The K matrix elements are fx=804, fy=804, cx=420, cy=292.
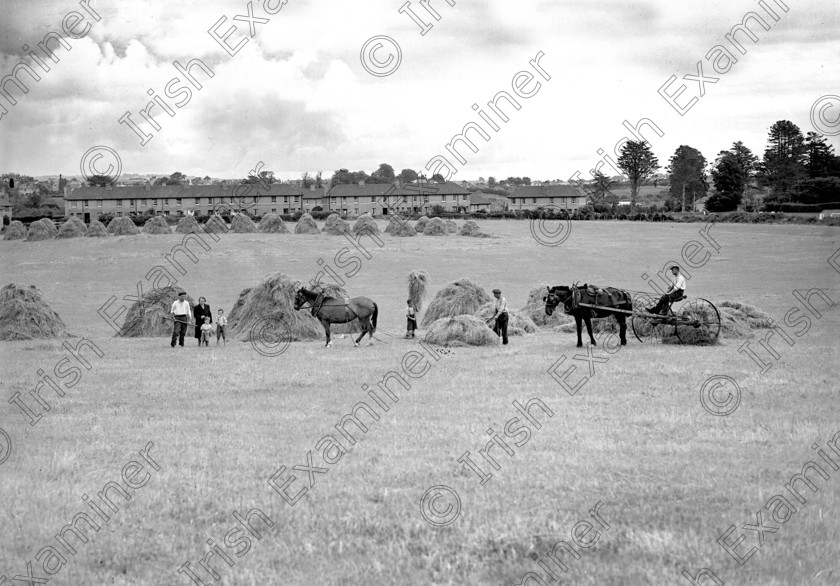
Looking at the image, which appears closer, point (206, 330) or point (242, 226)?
point (206, 330)

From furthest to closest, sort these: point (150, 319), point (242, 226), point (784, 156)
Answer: point (784, 156) → point (242, 226) → point (150, 319)

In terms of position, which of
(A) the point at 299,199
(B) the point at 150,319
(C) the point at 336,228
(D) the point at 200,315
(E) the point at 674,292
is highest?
(A) the point at 299,199

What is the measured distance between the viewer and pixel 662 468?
31.8 ft

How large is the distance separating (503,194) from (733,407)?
157134mm

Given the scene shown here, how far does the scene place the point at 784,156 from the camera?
357ft

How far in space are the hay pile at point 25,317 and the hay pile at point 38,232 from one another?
56004 millimetres

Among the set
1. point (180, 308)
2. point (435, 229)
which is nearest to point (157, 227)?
point (435, 229)

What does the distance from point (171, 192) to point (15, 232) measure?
175ft

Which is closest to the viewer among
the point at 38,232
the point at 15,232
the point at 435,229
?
the point at 38,232

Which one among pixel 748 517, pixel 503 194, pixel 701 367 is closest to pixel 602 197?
pixel 503 194

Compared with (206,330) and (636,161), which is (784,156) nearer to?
(636,161)

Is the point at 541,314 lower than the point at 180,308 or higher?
lower

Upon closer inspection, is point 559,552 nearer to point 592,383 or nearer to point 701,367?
point 592,383

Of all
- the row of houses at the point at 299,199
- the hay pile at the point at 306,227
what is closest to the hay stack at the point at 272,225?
the hay pile at the point at 306,227
